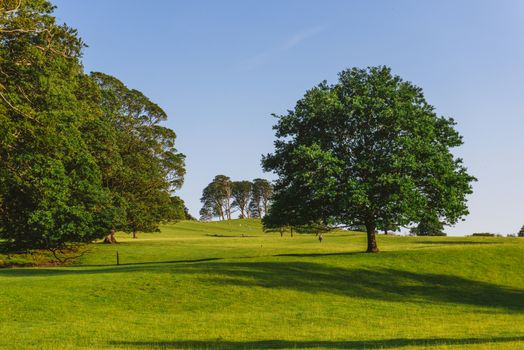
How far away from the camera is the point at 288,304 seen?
3034 cm

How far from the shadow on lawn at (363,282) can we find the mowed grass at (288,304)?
88 millimetres

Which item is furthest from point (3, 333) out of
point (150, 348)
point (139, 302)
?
point (139, 302)

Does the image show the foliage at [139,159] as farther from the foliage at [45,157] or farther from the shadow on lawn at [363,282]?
the shadow on lawn at [363,282]

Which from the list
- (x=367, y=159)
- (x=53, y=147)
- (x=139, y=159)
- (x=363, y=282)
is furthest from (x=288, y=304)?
(x=139, y=159)

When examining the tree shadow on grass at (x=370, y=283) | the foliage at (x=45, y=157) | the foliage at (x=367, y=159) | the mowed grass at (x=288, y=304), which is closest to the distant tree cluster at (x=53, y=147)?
the foliage at (x=45, y=157)

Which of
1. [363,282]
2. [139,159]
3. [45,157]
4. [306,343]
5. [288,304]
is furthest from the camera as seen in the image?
[139,159]

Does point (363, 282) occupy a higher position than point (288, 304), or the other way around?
point (363, 282)

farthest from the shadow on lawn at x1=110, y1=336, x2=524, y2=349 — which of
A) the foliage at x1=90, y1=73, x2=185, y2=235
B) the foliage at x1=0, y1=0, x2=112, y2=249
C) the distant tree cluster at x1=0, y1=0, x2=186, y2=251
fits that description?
the foliage at x1=90, y1=73, x2=185, y2=235

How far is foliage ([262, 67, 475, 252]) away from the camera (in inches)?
1650

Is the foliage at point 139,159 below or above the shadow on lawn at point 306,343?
above

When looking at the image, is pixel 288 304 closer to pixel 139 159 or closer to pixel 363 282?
pixel 363 282

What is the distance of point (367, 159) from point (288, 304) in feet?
58.4

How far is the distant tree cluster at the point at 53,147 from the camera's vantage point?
33625 mm

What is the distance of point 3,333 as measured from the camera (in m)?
20.8
